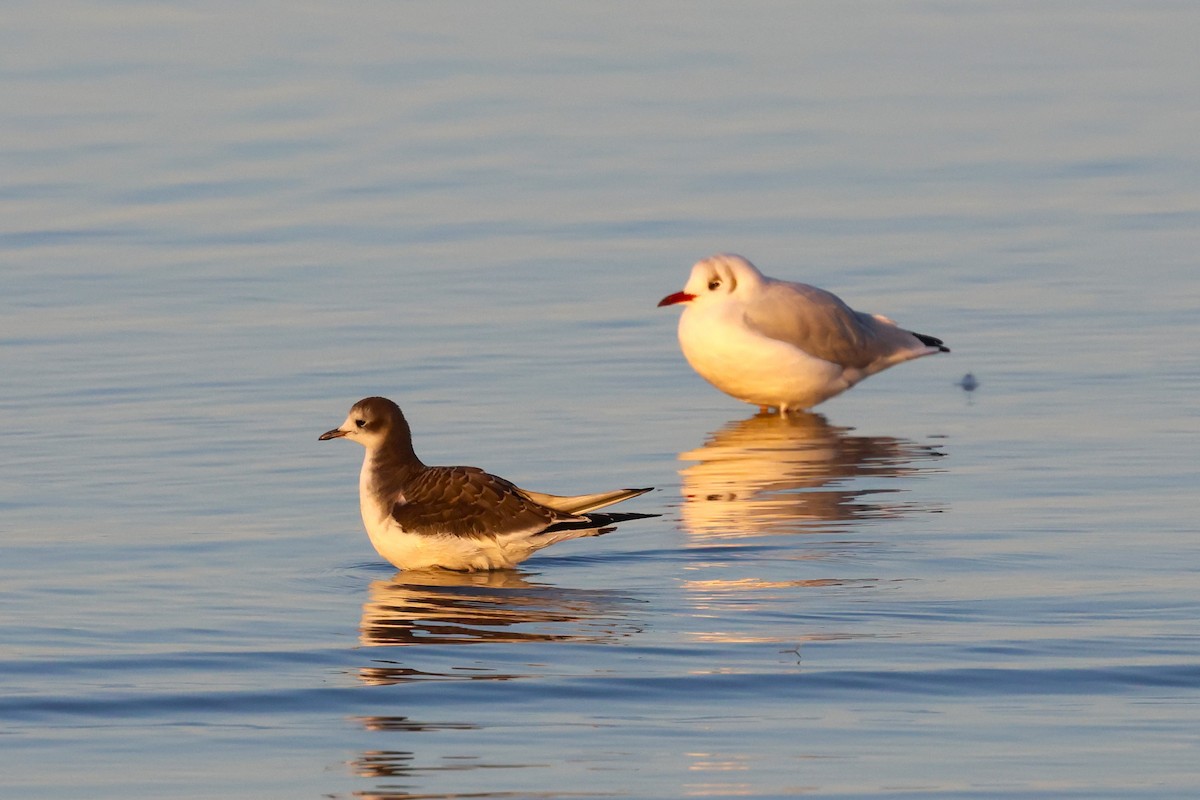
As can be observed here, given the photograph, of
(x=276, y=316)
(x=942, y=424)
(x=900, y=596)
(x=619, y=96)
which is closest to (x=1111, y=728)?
(x=900, y=596)

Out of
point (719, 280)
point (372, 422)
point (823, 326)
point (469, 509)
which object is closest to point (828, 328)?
point (823, 326)

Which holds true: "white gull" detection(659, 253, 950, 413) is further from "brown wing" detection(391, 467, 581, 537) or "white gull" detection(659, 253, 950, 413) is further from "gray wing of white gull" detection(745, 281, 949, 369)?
"brown wing" detection(391, 467, 581, 537)

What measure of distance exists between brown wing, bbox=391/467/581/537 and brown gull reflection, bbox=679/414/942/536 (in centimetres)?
97

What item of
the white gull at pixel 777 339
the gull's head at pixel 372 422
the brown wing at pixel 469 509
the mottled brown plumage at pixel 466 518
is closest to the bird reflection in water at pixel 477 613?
the mottled brown plumage at pixel 466 518

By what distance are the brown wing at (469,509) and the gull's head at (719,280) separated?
483 centimetres

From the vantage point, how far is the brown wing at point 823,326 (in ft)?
48.9

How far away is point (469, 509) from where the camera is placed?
34.1 ft

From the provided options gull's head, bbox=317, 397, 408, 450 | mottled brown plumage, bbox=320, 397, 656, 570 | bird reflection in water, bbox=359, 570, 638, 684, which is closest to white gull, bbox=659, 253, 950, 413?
gull's head, bbox=317, 397, 408, 450

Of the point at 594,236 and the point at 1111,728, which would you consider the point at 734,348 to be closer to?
the point at 594,236

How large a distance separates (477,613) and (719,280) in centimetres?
601

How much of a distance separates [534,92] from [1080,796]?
18.2 metres

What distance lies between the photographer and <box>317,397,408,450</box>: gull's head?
426 inches

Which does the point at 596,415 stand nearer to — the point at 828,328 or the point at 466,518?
the point at 828,328

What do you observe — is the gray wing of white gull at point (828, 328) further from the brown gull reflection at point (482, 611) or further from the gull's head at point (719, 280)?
the brown gull reflection at point (482, 611)
